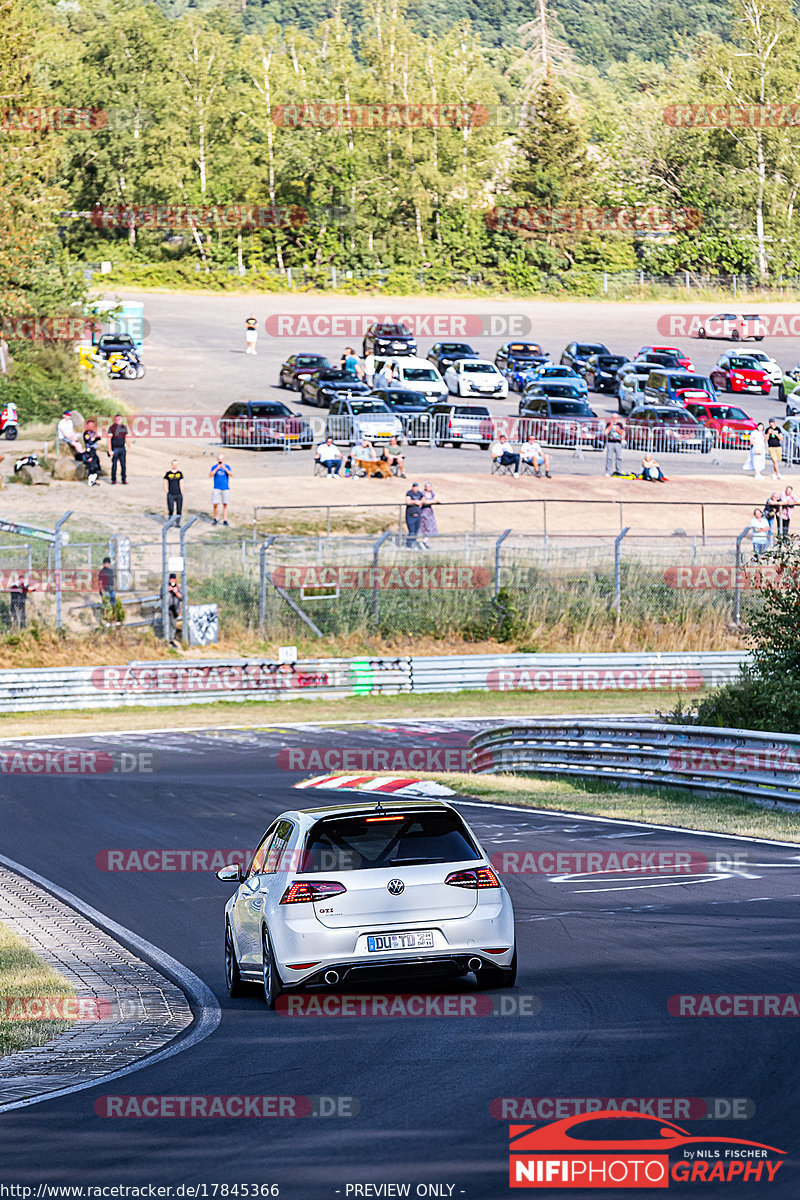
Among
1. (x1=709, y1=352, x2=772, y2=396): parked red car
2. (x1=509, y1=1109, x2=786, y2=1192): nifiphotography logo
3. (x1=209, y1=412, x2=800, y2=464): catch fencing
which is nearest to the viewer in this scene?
(x1=509, y1=1109, x2=786, y2=1192): nifiphotography logo

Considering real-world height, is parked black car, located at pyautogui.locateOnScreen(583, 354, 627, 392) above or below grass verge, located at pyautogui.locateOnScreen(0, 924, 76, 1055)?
above

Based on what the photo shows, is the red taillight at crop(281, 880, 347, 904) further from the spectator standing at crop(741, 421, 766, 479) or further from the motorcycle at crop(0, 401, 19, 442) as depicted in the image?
the motorcycle at crop(0, 401, 19, 442)

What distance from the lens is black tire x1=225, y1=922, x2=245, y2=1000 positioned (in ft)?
34.0

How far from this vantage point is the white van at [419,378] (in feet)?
199

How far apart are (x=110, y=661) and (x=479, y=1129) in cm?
2953

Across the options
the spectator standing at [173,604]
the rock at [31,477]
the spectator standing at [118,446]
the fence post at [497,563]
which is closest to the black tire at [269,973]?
the spectator standing at [173,604]

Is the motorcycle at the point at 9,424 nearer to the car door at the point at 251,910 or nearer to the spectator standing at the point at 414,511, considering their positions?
the spectator standing at the point at 414,511

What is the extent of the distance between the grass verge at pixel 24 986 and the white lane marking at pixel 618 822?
24.4 feet

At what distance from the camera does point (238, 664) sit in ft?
113

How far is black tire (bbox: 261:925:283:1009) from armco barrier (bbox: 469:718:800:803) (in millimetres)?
9521

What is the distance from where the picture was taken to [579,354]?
2822 inches

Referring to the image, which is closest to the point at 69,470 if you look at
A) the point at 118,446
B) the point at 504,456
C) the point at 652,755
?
the point at 118,446

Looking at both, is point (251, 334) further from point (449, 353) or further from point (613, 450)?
point (613, 450)

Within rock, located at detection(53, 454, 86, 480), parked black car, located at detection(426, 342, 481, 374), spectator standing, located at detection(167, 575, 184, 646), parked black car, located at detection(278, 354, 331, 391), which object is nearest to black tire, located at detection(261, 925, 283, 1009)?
spectator standing, located at detection(167, 575, 184, 646)
